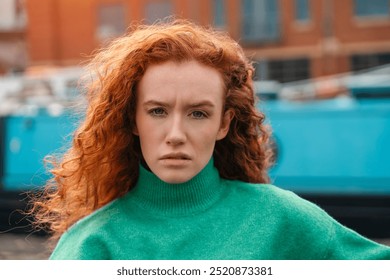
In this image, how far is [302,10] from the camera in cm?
1781

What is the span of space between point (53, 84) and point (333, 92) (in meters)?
2.19

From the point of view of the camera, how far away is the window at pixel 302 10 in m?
17.7

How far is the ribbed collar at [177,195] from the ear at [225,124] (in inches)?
2.5

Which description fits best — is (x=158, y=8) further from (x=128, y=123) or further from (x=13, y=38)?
(x=128, y=123)

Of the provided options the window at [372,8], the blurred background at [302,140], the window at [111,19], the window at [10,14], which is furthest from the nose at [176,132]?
the window at [111,19]

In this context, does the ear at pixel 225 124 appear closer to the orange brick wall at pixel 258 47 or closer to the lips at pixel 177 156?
the lips at pixel 177 156

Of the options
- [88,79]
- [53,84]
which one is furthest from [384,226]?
[88,79]

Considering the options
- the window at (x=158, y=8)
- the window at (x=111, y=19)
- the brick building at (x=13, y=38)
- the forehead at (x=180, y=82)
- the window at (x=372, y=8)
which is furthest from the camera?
the window at (x=111, y=19)

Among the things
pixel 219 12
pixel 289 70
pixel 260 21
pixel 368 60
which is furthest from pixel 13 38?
pixel 368 60

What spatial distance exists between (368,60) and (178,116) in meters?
16.4

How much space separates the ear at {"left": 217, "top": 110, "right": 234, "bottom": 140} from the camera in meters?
1.35

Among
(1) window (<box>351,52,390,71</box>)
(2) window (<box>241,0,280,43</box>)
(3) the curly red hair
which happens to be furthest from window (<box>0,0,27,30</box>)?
(3) the curly red hair

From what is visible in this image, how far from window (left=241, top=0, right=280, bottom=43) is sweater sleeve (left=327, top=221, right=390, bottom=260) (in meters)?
17.0
